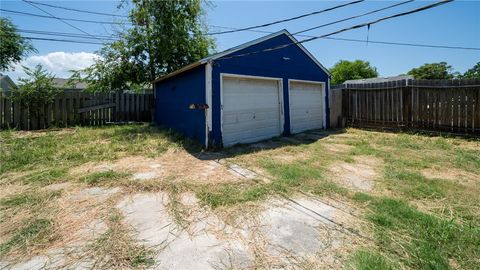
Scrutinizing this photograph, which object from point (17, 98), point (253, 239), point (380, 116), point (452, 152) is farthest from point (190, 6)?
point (253, 239)

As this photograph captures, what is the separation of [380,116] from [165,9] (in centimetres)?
1178

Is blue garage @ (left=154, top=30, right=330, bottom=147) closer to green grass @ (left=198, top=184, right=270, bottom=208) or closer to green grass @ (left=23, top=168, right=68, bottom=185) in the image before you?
green grass @ (left=198, top=184, right=270, bottom=208)

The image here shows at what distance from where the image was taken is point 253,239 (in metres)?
2.43

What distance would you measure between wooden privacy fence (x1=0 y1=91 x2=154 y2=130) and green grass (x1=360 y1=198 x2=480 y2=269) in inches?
427

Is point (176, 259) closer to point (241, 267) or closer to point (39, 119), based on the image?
point (241, 267)

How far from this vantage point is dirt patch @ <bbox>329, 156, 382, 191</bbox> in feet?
12.8

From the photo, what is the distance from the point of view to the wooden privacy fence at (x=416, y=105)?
7391mm

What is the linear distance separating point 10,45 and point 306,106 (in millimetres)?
16854

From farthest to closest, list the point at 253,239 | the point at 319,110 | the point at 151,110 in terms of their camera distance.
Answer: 1. the point at 151,110
2. the point at 319,110
3. the point at 253,239

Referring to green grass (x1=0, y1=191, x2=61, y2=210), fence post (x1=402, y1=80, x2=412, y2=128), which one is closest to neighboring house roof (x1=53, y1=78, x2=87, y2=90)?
green grass (x1=0, y1=191, x2=61, y2=210)

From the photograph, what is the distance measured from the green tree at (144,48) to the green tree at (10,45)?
4.13 m

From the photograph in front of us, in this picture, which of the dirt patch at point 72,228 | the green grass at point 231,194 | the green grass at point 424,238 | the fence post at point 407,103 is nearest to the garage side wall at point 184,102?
the green grass at point 231,194

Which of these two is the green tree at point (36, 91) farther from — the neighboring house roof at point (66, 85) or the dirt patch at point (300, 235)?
the dirt patch at point (300, 235)

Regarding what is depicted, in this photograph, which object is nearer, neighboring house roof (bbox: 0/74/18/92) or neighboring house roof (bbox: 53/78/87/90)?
neighboring house roof (bbox: 53/78/87/90)
